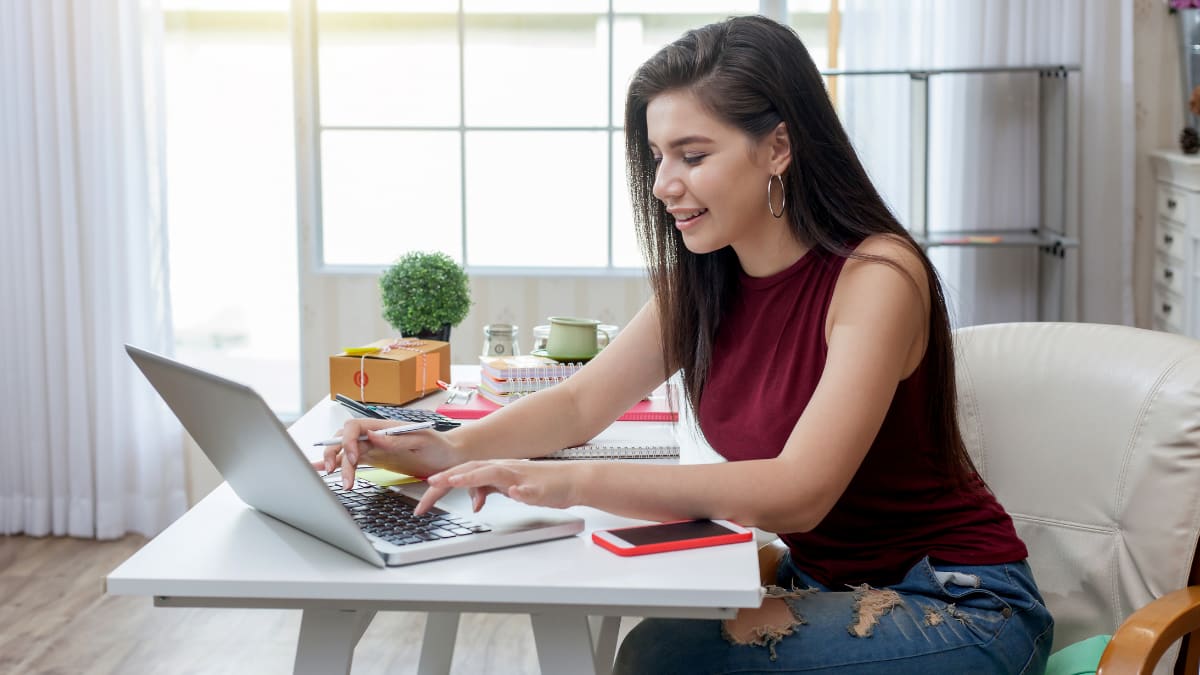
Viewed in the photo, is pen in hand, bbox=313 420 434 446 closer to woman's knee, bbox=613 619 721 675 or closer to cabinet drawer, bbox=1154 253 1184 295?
woman's knee, bbox=613 619 721 675

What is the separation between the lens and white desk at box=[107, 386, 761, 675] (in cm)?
122

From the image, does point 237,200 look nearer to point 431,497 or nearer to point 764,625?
point 431,497

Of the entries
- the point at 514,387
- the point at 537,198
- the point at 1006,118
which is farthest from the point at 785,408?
the point at 537,198

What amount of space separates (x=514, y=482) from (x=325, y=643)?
0.26 m

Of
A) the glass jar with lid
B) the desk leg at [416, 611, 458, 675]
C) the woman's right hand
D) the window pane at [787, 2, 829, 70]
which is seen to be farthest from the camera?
the window pane at [787, 2, 829, 70]

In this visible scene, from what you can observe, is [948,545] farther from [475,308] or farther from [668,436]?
[475,308]

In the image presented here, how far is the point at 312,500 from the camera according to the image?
127 centimetres

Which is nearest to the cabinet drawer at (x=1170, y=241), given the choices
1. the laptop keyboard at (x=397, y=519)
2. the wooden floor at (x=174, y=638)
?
the wooden floor at (x=174, y=638)

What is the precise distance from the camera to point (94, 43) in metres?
3.70

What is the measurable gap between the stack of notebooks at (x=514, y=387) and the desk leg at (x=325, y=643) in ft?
2.43

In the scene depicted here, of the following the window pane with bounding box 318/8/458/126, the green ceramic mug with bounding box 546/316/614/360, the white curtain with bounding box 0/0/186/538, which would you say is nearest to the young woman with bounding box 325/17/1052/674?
the green ceramic mug with bounding box 546/316/614/360

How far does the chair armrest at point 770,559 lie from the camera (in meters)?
1.82

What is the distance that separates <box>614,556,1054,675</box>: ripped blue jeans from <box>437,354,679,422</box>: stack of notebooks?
64cm

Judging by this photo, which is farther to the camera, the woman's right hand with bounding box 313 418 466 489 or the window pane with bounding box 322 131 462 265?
the window pane with bounding box 322 131 462 265
